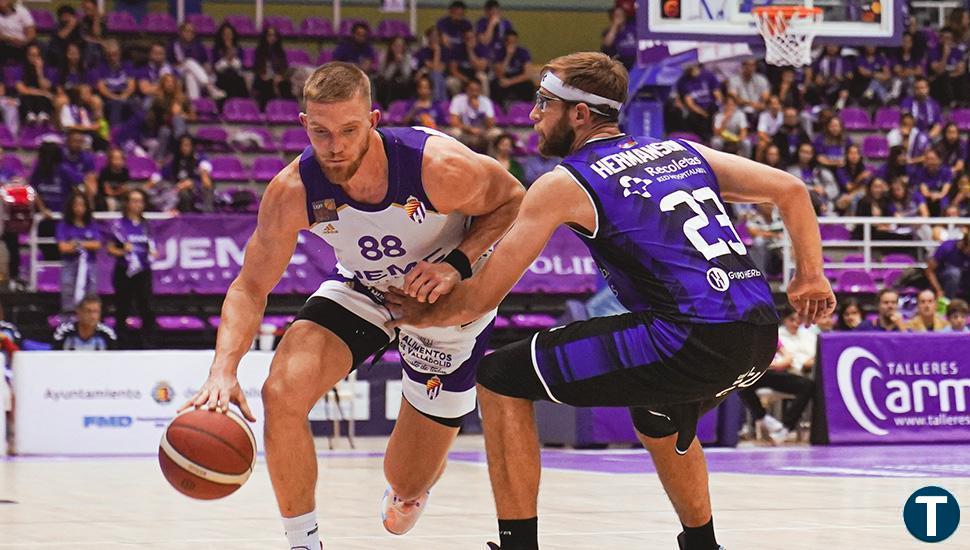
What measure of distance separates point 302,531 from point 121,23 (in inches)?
715

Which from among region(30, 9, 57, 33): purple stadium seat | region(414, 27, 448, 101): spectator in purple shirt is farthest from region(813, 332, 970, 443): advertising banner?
region(30, 9, 57, 33): purple stadium seat

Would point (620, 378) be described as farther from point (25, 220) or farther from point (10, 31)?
point (10, 31)

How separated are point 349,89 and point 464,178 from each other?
70 centimetres

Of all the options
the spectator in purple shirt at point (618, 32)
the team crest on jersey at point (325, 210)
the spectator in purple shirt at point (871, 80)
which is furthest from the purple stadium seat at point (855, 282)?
the team crest on jersey at point (325, 210)

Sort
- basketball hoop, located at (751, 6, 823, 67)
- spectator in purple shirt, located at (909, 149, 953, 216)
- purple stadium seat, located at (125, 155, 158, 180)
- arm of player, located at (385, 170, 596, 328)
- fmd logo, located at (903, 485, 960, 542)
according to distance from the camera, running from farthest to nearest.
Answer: spectator in purple shirt, located at (909, 149, 953, 216) → purple stadium seat, located at (125, 155, 158, 180) → basketball hoop, located at (751, 6, 823, 67) → fmd logo, located at (903, 485, 960, 542) → arm of player, located at (385, 170, 596, 328)

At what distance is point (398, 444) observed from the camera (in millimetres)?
6527

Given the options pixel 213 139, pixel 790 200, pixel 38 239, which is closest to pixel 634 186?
pixel 790 200

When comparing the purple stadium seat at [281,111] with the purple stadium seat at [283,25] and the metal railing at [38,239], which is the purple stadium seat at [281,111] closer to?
the purple stadium seat at [283,25]

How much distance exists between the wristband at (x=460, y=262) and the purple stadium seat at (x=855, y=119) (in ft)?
59.5

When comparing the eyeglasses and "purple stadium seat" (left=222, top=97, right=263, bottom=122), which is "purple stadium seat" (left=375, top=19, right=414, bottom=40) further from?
the eyeglasses

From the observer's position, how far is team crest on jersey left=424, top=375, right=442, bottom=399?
644 centimetres

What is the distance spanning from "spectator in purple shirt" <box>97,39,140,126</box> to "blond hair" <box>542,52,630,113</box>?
1493 centimetres

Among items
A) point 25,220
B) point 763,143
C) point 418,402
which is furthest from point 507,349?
point 763,143

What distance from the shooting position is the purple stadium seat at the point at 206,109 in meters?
20.4
